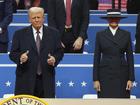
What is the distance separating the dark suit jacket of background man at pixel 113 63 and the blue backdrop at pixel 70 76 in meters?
0.61

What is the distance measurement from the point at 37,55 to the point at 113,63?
94cm

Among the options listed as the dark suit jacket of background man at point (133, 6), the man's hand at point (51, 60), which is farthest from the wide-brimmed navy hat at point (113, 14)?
the dark suit jacket of background man at point (133, 6)

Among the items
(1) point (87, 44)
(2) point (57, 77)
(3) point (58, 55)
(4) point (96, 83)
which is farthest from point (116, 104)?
(1) point (87, 44)

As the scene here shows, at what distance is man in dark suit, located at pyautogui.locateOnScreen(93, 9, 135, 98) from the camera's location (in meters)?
5.79

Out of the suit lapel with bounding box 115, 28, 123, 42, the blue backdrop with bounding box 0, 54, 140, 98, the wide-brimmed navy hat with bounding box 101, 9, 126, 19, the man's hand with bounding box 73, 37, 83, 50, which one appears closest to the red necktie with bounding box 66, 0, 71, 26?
the man's hand with bounding box 73, 37, 83, 50

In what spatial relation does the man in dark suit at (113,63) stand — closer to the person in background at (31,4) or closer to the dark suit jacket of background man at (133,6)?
the person in background at (31,4)

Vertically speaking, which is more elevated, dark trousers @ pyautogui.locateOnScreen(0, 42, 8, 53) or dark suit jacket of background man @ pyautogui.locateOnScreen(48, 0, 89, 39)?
dark suit jacket of background man @ pyautogui.locateOnScreen(48, 0, 89, 39)

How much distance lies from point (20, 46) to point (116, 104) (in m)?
1.60

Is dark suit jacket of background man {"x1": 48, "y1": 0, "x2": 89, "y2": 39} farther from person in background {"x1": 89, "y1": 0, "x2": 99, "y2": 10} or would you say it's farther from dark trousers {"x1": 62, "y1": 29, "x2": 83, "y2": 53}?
person in background {"x1": 89, "y1": 0, "x2": 99, "y2": 10}

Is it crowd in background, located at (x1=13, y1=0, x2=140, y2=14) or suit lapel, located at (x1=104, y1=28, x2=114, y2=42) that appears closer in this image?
suit lapel, located at (x1=104, y1=28, x2=114, y2=42)

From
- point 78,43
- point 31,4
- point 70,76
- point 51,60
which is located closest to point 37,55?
point 51,60

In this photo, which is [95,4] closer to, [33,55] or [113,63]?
[113,63]

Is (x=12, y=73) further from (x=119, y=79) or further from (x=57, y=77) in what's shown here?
(x=119, y=79)

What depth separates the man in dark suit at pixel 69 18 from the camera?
641 centimetres
